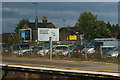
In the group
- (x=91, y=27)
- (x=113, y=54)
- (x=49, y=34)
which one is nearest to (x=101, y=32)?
(x=91, y=27)

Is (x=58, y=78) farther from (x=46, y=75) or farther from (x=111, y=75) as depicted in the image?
(x=111, y=75)

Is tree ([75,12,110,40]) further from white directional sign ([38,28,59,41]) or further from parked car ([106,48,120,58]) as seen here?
parked car ([106,48,120,58])

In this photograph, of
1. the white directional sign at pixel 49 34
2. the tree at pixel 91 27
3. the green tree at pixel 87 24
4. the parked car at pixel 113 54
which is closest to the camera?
the parked car at pixel 113 54

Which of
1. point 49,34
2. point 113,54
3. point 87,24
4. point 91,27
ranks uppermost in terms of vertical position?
point 87,24

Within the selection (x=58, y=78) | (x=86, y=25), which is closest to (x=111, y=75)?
(x=58, y=78)

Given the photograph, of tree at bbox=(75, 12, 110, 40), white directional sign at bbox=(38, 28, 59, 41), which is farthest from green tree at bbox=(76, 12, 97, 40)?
white directional sign at bbox=(38, 28, 59, 41)

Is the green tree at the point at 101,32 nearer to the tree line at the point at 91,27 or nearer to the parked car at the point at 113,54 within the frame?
the tree line at the point at 91,27

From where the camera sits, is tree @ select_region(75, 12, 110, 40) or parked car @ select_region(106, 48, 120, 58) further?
tree @ select_region(75, 12, 110, 40)

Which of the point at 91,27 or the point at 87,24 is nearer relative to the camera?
the point at 91,27

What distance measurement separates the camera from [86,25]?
85000mm

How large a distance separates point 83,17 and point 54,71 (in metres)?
72.9

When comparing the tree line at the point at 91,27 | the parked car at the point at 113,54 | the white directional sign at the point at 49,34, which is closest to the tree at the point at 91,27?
the tree line at the point at 91,27

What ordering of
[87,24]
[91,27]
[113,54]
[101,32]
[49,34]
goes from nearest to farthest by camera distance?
[113,54]
[49,34]
[91,27]
[101,32]
[87,24]

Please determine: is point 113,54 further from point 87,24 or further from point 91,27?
A: point 87,24
